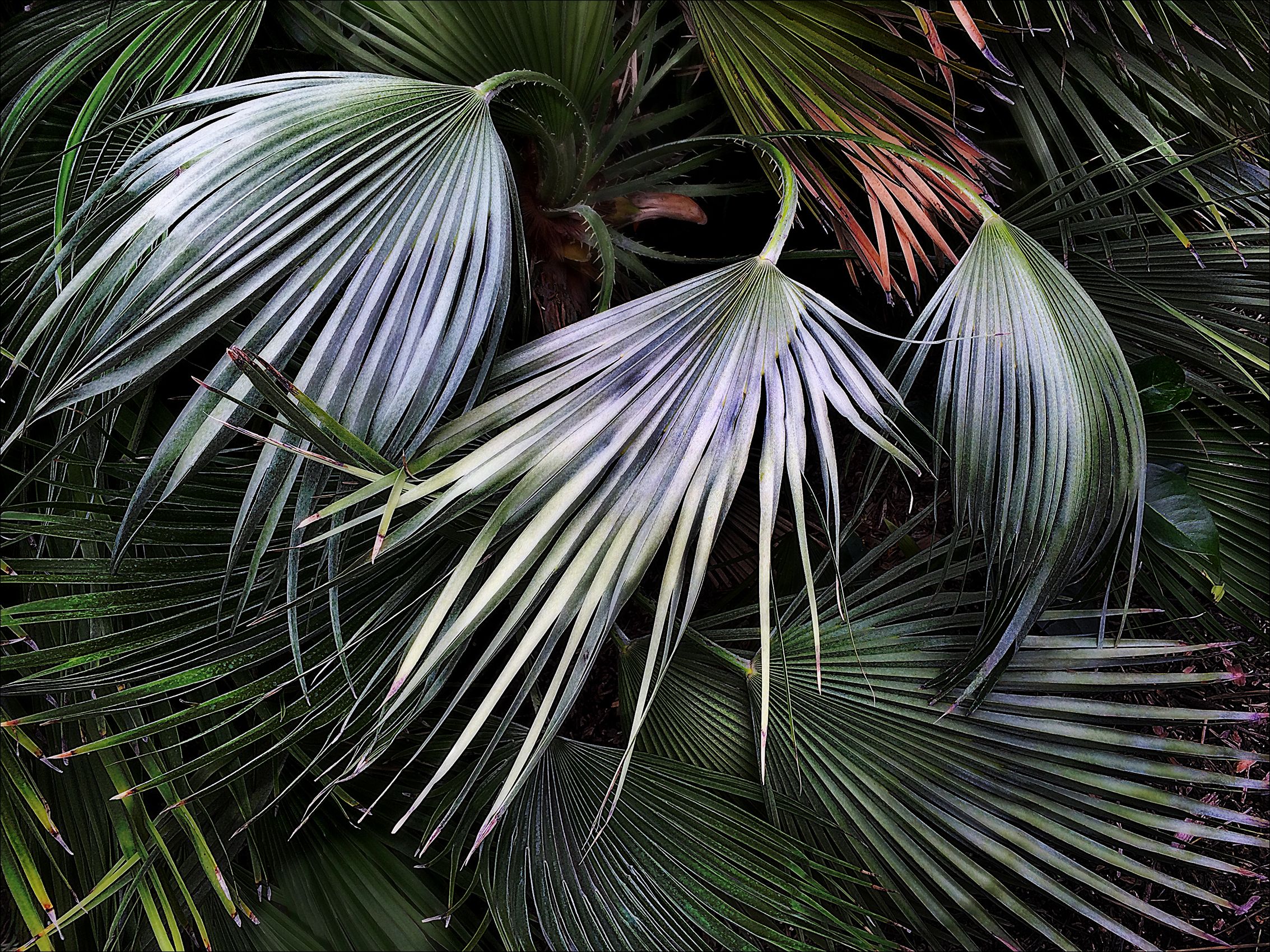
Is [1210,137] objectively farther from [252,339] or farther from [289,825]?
[289,825]

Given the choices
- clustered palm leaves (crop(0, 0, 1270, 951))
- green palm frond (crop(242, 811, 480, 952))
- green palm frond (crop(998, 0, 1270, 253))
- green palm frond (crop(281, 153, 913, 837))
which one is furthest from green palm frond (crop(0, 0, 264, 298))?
green palm frond (crop(998, 0, 1270, 253))

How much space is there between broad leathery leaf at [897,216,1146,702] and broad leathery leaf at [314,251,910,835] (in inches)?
5.8

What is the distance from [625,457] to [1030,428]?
420 millimetres

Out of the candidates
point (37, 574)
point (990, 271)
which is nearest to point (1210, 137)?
point (990, 271)

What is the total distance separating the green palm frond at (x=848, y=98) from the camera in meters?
0.94

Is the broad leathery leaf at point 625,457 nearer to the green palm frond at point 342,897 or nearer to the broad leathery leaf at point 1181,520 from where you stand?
the green palm frond at point 342,897

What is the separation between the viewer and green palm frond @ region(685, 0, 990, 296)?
0.94 metres

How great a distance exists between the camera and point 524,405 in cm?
74

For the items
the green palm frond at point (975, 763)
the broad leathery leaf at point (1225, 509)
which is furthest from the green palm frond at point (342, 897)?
the broad leathery leaf at point (1225, 509)

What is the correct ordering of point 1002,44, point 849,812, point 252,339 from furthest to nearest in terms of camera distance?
point 1002,44 < point 849,812 < point 252,339

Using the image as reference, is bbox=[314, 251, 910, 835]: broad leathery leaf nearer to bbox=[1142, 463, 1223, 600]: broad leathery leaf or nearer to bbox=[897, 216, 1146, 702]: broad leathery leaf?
bbox=[897, 216, 1146, 702]: broad leathery leaf

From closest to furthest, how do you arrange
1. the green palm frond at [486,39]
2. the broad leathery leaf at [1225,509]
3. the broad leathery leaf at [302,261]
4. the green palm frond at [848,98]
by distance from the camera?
the broad leathery leaf at [302,261]
the green palm frond at [486,39]
the green palm frond at [848,98]
the broad leathery leaf at [1225,509]

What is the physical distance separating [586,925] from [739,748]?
0.88ft

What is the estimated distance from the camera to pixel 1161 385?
1.01 meters
